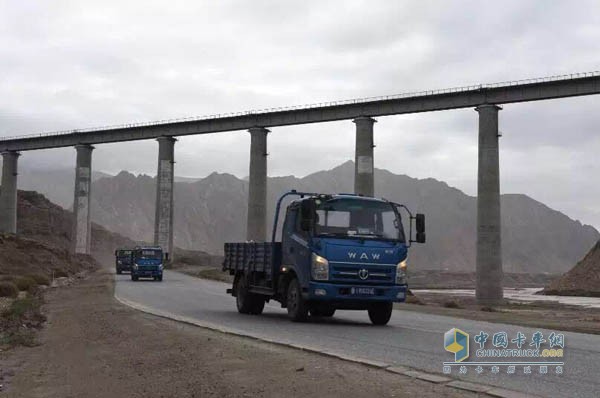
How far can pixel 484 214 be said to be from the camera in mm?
47719

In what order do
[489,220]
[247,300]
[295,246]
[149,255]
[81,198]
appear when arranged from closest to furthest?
1. [295,246]
2. [247,300]
3. [489,220]
4. [149,255]
5. [81,198]

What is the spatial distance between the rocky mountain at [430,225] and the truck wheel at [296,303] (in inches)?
5926

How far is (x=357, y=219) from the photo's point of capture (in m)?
15.8

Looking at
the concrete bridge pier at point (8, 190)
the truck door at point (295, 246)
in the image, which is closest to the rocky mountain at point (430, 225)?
the concrete bridge pier at point (8, 190)

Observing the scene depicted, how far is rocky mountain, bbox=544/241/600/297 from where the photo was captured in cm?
5716

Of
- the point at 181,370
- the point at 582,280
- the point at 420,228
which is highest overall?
the point at 420,228

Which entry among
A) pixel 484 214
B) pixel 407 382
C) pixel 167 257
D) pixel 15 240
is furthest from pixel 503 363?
pixel 167 257

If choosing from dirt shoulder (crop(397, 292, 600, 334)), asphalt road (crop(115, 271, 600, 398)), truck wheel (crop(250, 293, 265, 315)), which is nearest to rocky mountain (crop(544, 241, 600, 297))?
dirt shoulder (crop(397, 292, 600, 334))

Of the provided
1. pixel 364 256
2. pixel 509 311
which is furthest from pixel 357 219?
pixel 509 311

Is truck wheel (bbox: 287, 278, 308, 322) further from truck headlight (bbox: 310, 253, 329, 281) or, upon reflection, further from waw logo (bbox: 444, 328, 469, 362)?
waw logo (bbox: 444, 328, 469, 362)

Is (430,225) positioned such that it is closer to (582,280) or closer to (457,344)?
(582,280)

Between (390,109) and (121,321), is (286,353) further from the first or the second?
(390,109)

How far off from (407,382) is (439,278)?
9685cm

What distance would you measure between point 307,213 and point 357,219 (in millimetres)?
1203
